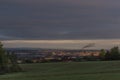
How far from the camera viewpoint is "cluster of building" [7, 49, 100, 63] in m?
21.8

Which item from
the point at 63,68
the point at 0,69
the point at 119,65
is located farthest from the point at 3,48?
the point at 119,65

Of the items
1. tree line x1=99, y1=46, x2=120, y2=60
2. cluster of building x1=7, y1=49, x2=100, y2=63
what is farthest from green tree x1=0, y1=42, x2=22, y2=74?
tree line x1=99, y1=46, x2=120, y2=60

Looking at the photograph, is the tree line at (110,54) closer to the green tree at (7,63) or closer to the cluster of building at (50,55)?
the cluster of building at (50,55)

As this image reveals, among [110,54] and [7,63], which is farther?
[110,54]

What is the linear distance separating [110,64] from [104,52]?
6604mm

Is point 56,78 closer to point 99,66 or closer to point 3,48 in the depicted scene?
point 99,66

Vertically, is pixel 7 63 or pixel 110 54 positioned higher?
pixel 110 54

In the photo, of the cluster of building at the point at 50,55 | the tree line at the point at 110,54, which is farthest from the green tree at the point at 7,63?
the tree line at the point at 110,54

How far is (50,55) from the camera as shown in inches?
899

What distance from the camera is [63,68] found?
17.3 meters

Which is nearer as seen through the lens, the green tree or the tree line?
the green tree

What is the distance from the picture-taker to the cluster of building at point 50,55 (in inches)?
859

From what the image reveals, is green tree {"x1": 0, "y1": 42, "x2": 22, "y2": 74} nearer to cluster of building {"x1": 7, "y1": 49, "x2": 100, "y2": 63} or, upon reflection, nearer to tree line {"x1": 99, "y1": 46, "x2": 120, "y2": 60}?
cluster of building {"x1": 7, "y1": 49, "x2": 100, "y2": 63}

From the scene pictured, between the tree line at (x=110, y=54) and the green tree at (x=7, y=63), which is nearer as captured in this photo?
the green tree at (x=7, y=63)
